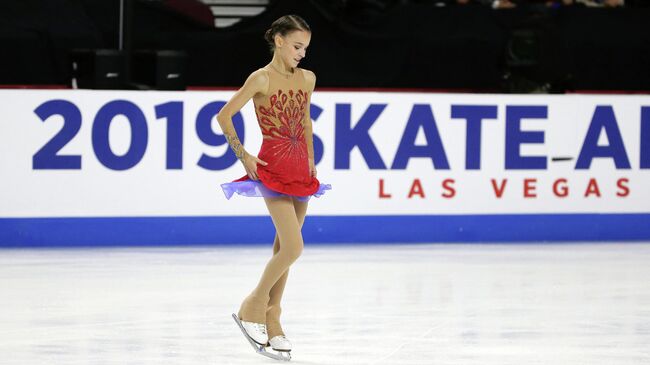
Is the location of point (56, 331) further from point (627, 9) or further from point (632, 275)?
point (627, 9)

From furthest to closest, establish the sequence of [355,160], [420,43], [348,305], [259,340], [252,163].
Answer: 1. [420,43]
2. [355,160]
3. [348,305]
4. [259,340]
5. [252,163]

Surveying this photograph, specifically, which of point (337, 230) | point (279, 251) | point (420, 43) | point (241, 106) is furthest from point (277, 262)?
point (420, 43)

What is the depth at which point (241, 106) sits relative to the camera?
543 centimetres

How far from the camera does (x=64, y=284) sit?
7.52 m

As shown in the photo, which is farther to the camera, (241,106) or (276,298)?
(276,298)

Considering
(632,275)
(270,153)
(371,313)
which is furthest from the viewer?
(632,275)

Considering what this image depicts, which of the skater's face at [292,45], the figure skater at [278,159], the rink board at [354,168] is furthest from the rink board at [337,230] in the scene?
the skater's face at [292,45]

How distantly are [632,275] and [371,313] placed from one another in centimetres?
223

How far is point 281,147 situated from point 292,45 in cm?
41

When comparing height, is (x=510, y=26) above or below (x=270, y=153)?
below

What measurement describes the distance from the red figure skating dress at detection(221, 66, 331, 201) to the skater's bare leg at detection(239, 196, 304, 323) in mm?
52

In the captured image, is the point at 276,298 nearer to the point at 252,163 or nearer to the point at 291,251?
the point at 291,251

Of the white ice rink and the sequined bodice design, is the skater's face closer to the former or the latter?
the sequined bodice design

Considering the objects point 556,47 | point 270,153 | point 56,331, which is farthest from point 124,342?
point 556,47
